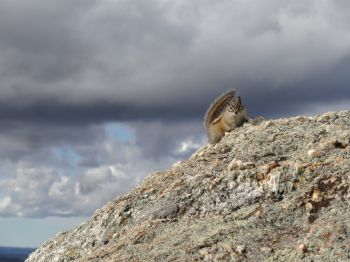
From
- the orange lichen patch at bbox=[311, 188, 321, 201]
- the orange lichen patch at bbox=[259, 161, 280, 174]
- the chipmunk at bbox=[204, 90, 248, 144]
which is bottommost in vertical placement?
the orange lichen patch at bbox=[311, 188, 321, 201]

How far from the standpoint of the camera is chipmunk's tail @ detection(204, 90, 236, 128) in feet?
75.3

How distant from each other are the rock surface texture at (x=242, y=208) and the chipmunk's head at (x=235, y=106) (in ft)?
8.60

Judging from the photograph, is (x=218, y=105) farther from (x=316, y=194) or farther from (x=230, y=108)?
(x=316, y=194)

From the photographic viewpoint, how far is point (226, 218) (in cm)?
1484

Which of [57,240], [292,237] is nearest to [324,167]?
[292,237]

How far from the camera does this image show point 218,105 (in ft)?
76.2

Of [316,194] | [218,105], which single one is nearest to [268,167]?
[316,194]

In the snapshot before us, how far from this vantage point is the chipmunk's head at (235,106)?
21578mm

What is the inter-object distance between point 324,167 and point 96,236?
19.5 ft

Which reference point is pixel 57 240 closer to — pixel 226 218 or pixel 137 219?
pixel 137 219

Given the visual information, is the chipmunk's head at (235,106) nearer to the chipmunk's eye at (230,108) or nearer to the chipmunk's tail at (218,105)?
the chipmunk's eye at (230,108)

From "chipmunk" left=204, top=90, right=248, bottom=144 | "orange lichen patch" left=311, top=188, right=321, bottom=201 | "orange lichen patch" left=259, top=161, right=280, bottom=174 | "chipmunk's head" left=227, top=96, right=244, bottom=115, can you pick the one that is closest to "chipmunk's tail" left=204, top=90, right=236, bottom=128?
"chipmunk" left=204, top=90, right=248, bottom=144

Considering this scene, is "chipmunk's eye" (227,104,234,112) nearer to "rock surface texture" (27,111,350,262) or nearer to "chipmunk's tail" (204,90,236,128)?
"chipmunk's tail" (204,90,236,128)

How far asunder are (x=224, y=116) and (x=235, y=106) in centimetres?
49
